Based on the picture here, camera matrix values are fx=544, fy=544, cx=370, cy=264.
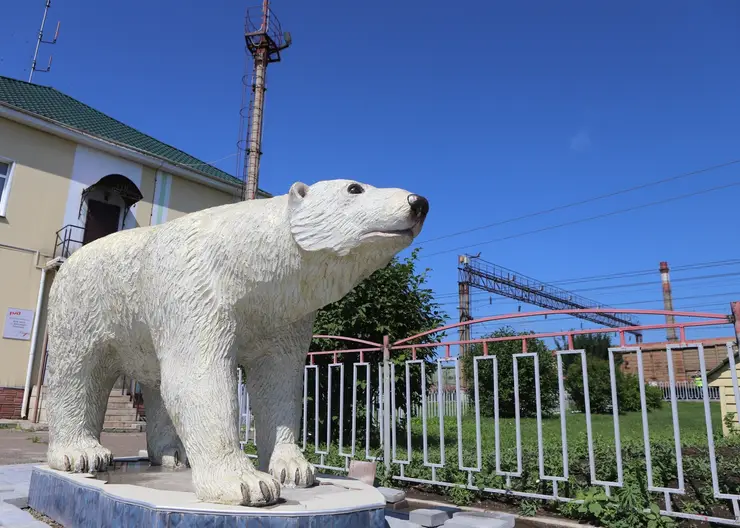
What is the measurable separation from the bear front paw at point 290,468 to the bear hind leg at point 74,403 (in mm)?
1141

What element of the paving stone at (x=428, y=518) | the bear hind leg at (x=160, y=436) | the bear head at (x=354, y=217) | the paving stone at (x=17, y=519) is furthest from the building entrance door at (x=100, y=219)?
the bear head at (x=354, y=217)

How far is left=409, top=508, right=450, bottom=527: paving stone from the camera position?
11.1 feet

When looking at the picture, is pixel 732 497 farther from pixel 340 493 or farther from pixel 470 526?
pixel 340 493

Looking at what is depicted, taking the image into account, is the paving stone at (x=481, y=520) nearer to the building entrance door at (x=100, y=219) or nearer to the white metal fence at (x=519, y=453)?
the white metal fence at (x=519, y=453)

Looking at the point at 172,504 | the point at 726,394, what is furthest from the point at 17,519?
the point at 726,394

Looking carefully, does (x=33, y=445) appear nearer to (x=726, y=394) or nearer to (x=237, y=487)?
(x=237, y=487)

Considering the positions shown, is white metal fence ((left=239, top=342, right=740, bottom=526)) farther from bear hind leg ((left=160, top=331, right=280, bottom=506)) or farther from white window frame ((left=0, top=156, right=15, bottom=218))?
white window frame ((left=0, top=156, right=15, bottom=218))

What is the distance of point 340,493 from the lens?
2.57 m

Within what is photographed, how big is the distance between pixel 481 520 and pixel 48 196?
39.3 ft

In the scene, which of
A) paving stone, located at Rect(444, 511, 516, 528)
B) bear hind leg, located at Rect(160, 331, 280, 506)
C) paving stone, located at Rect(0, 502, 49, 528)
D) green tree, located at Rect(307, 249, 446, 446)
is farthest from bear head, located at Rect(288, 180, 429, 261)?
green tree, located at Rect(307, 249, 446, 446)

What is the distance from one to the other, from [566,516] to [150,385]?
2792mm

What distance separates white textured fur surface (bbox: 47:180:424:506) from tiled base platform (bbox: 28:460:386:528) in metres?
0.09

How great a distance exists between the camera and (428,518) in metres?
Answer: 3.38

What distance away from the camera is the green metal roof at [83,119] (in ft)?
40.7
